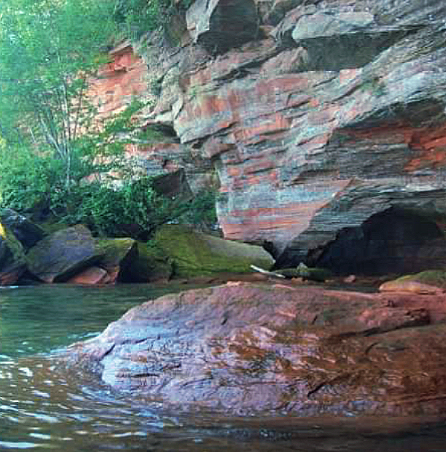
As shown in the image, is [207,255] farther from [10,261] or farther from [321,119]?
[10,261]

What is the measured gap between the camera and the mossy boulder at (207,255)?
15462mm

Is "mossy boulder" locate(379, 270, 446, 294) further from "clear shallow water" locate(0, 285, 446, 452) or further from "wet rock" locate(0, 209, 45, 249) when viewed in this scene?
"wet rock" locate(0, 209, 45, 249)

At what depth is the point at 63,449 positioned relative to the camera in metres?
2.82

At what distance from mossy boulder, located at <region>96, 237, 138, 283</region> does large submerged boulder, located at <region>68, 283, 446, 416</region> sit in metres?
9.27

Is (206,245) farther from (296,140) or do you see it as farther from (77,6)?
(77,6)

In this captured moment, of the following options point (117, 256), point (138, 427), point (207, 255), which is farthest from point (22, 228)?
point (138, 427)

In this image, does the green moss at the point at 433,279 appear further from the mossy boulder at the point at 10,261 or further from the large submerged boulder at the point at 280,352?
the mossy boulder at the point at 10,261

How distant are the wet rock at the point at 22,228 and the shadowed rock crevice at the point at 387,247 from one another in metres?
7.32

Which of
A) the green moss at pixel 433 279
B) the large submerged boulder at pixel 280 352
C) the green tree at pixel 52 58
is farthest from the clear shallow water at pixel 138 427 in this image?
the green tree at pixel 52 58

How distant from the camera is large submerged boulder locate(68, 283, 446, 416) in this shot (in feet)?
11.6

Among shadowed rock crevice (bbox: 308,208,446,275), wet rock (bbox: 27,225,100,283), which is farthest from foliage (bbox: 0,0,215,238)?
shadowed rock crevice (bbox: 308,208,446,275)

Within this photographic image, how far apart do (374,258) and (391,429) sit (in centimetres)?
1479

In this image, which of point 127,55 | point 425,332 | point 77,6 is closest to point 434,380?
point 425,332

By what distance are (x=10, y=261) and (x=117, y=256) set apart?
2.50 meters
